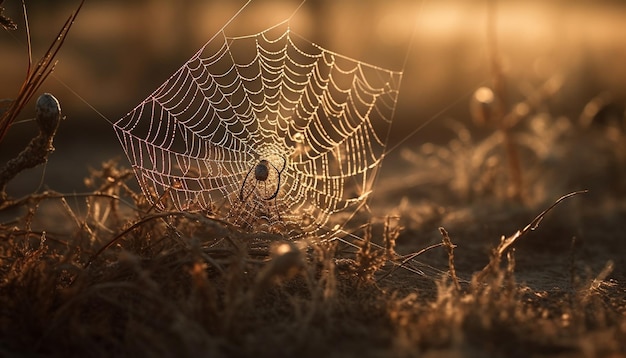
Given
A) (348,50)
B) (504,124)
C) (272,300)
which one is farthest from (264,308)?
(348,50)

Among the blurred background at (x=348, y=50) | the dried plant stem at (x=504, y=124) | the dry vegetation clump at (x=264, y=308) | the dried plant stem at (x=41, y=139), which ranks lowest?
the dry vegetation clump at (x=264, y=308)

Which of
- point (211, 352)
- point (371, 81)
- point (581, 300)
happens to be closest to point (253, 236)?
point (211, 352)

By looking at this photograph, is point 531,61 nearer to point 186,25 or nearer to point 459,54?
point 459,54

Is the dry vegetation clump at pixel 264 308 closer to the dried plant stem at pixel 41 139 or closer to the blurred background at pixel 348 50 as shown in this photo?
the dried plant stem at pixel 41 139

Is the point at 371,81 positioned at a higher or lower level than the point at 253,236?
higher

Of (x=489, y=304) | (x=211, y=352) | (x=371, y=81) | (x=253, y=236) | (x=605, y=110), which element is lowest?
(x=211, y=352)

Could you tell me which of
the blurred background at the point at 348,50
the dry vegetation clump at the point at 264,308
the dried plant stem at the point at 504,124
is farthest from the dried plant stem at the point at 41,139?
the blurred background at the point at 348,50

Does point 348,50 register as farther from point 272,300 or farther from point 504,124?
point 272,300

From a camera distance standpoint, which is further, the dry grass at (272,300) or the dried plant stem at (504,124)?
the dried plant stem at (504,124)
